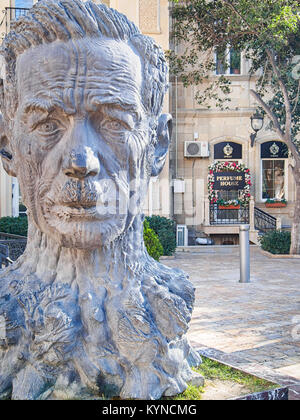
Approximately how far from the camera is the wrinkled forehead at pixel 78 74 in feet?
7.31

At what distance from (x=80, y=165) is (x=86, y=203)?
0.18m

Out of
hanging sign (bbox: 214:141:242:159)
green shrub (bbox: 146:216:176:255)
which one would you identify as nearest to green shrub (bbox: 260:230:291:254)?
green shrub (bbox: 146:216:176:255)

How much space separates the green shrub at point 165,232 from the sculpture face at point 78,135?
1098cm

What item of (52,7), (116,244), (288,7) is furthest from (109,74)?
(288,7)

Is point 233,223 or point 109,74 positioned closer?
point 109,74

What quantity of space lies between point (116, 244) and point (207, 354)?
1.32 metres

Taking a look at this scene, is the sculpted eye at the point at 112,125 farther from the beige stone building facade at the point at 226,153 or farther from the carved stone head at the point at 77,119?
the beige stone building facade at the point at 226,153

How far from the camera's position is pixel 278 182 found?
64.5ft

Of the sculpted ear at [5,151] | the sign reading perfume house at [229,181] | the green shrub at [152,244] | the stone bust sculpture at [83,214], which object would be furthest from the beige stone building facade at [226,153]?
the stone bust sculpture at [83,214]

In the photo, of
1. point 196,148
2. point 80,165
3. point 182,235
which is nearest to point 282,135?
point 182,235

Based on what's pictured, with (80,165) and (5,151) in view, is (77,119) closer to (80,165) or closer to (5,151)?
(80,165)

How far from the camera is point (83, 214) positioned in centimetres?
224

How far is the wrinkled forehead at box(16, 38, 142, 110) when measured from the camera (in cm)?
223
